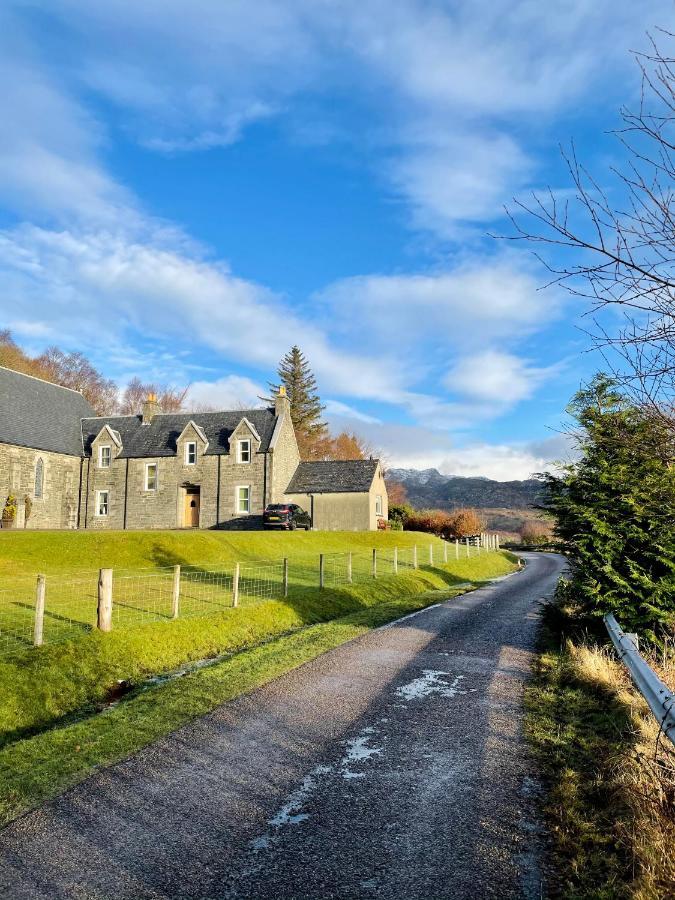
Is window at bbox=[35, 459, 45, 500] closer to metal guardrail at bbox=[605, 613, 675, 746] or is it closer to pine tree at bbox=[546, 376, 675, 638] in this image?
pine tree at bbox=[546, 376, 675, 638]

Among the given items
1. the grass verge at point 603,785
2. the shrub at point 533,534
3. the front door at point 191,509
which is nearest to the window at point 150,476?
the front door at point 191,509

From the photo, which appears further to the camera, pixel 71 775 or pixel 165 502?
pixel 165 502

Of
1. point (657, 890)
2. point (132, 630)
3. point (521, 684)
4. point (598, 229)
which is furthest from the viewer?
point (132, 630)

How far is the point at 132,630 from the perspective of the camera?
1130 centimetres

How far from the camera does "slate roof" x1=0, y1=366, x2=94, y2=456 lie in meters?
36.4

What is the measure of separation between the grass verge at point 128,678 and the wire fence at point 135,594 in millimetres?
680

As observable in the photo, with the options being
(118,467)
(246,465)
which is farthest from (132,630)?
(118,467)

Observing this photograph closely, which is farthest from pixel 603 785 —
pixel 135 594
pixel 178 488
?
pixel 178 488

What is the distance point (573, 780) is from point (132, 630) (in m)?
8.63

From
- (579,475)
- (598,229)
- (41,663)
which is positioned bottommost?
(41,663)

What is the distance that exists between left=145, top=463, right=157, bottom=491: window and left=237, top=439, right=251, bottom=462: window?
6440 millimetres

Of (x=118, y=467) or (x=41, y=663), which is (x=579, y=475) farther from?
(x=118, y=467)

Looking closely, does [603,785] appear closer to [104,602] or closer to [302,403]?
[104,602]

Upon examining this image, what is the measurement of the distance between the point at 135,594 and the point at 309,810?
39.8ft
